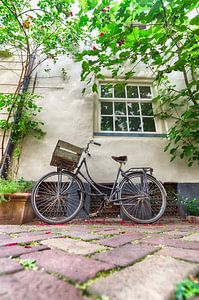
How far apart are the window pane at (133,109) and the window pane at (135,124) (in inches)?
6.2

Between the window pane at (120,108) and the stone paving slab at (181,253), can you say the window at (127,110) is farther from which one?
the stone paving slab at (181,253)

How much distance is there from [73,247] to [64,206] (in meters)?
1.75

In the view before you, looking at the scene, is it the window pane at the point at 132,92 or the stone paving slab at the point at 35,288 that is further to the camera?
the window pane at the point at 132,92

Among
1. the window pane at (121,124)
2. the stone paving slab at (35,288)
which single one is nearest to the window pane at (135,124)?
the window pane at (121,124)

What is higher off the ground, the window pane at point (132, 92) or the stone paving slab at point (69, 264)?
the window pane at point (132, 92)

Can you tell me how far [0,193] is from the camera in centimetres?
228

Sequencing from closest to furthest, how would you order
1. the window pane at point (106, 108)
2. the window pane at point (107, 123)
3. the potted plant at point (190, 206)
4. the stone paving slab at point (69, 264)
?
the stone paving slab at point (69, 264) < the potted plant at point (190, 206) < the window pane at point (107, 123) < the window pane at point (106, 108)

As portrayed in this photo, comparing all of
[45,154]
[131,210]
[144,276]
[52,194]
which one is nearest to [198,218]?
[131,210]

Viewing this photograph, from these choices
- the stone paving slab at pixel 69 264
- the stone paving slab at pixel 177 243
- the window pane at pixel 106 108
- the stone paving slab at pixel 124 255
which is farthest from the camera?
the window pane at pixel 106 108

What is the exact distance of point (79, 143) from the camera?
3357 mm

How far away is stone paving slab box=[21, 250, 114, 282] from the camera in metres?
0.62

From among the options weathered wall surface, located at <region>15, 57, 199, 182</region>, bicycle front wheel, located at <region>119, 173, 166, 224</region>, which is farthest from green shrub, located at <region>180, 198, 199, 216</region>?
bicycle front wheel, located at <region>119, 173, 166, 224</region>

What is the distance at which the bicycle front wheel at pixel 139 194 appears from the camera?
97.3 inches

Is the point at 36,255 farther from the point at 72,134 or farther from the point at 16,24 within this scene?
the point at 16,24
